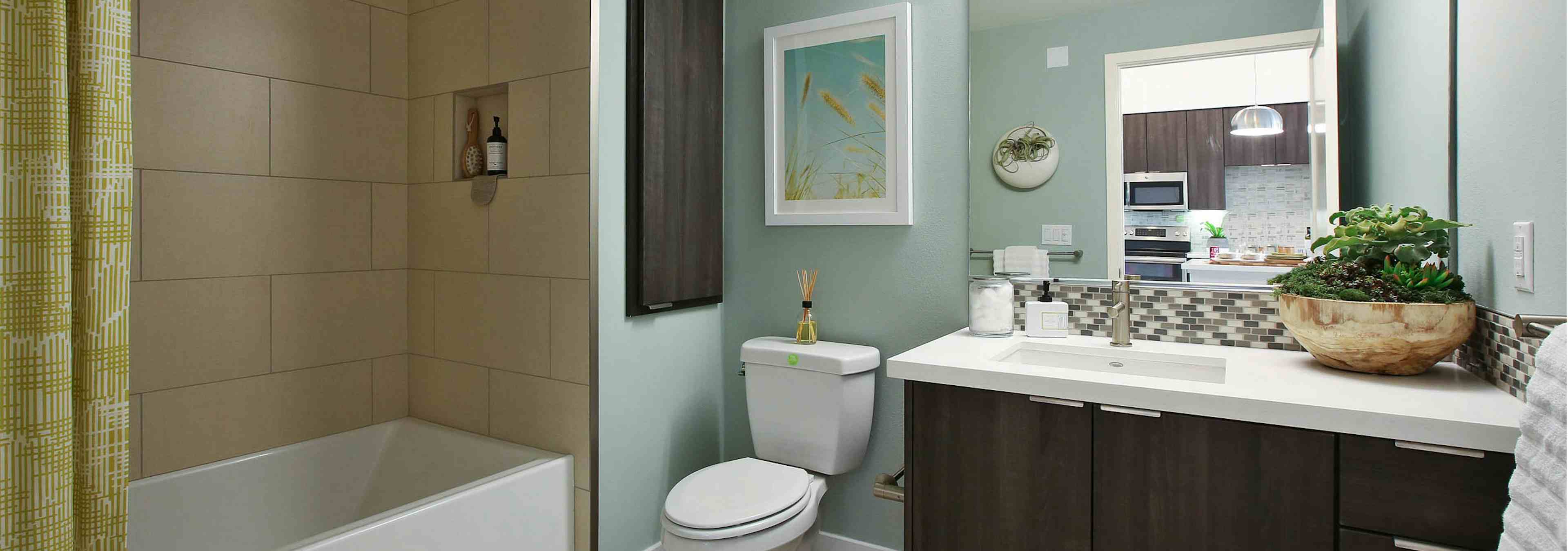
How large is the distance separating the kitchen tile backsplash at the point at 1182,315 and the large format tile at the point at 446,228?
1639mm

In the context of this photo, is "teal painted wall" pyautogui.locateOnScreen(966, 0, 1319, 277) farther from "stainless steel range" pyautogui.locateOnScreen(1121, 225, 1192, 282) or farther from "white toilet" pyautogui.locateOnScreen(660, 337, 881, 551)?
"white toilet" pyautogui.locateOnScreen(660, 337, 881, 551)

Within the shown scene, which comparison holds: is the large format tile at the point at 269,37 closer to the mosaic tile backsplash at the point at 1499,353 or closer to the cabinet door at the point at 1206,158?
the cabinet door at the point at 1206,158

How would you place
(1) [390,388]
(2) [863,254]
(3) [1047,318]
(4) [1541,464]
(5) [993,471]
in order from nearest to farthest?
(4) [1541,464] < (5) [993,471] < (3) [1047,318] < (2) [863,254] < (1) [390,388]

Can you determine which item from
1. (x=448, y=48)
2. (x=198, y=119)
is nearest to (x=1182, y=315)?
(x=448, y=48)

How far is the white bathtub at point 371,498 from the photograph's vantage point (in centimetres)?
164

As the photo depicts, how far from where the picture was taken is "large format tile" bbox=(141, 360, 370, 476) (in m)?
1.78

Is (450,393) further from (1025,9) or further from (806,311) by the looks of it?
(1025,9)

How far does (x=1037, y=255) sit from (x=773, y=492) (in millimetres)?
982

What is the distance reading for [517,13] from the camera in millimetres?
2041

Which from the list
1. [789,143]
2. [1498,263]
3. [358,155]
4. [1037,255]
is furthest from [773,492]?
[358,155]

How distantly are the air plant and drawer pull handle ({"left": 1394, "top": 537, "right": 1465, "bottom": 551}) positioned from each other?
114 centimetres

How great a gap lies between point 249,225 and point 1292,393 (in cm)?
256

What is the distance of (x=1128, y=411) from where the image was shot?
1.31m

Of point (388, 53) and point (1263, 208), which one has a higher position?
point (388, 53)
